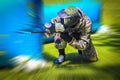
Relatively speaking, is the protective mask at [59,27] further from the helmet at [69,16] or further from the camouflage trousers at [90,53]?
the camouflage trousers at [90,53]

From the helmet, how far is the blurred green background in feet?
0.52

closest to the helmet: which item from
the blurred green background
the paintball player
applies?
the paintball player

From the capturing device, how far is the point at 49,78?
196cm

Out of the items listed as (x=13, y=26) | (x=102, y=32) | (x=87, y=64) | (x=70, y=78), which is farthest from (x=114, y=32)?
(x=13, y=26)

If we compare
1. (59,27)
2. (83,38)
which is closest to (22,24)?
(59,27)

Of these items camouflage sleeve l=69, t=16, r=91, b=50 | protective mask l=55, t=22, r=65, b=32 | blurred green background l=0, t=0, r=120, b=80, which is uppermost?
protective mask l=55, t=22, r=65, b=32

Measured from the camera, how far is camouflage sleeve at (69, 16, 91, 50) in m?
2.07

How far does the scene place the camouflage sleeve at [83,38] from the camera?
2074 mm

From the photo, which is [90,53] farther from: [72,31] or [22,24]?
[22,24]

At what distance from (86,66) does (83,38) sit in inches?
7.0

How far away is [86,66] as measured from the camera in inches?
80.7

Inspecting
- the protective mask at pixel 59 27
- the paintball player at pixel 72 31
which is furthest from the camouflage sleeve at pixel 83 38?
the protective mask at pixel 59 27

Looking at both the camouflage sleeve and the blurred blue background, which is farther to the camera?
the camouflage sleeve

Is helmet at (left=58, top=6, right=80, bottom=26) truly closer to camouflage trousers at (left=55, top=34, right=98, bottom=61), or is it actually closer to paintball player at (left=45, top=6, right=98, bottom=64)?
paintball player at (left=45, top=6, right=98, bottom=64)
